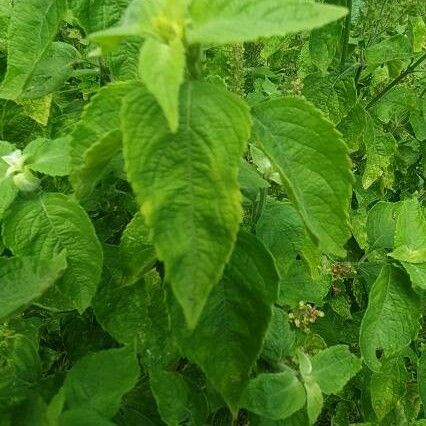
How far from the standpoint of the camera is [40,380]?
1.03m

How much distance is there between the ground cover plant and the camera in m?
0.65

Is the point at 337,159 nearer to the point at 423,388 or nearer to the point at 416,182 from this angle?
the point at 423,388

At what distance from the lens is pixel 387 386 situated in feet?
4.82

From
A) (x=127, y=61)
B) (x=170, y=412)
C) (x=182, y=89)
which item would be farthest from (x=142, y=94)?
(x=170, y=412)

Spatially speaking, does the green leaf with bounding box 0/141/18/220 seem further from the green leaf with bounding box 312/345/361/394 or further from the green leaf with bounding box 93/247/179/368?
the green leaf with bounding box 312/345/361/394

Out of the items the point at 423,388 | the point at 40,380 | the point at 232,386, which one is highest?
the point at 232,386

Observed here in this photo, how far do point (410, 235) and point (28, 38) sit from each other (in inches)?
32.9

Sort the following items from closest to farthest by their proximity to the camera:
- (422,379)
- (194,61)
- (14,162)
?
(194,61) < (14,162) < (422,379)

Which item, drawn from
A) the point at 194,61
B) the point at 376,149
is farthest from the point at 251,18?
the point at 376,149

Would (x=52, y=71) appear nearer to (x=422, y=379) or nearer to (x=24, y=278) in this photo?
(x=24, y=278)

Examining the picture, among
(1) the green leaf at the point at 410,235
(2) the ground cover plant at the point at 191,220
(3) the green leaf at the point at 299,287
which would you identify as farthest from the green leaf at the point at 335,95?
(3) the green leaf at the point at 299,287

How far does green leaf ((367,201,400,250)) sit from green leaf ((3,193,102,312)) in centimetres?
76

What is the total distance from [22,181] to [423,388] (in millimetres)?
991

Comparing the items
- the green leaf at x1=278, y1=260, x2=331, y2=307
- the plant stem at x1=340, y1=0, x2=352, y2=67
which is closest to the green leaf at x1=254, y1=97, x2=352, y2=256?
the green leaf at x1=278, y1=260, x2=331, y2=307
